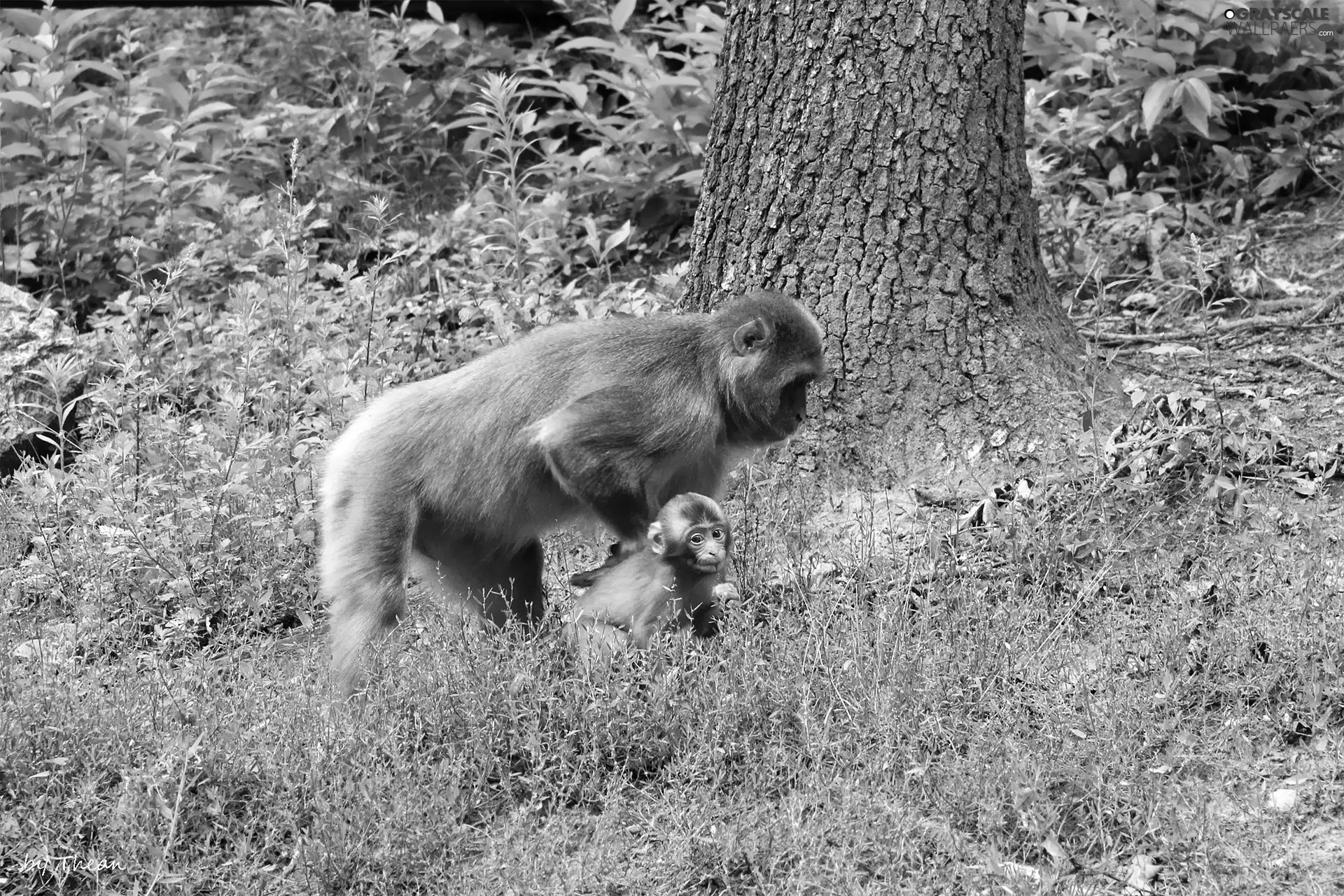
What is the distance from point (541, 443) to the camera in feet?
17.4

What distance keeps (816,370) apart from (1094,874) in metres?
2.29

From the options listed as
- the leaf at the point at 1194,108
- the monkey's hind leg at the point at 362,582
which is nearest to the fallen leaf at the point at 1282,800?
the monkey's hind leg at the point at 362,582

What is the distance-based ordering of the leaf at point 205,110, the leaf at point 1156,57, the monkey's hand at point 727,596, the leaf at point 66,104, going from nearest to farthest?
the monkey's hand at point 727,596, the leaf at point 1156,57, the leaf at point 66,104, the leaf at point 205,110

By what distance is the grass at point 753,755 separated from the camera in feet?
13.9

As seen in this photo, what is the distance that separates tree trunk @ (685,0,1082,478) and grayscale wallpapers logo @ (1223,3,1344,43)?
332 centimetres

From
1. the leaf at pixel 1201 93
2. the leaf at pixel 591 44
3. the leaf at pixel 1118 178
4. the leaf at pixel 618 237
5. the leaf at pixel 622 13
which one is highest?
the leaf at pixel 622 13

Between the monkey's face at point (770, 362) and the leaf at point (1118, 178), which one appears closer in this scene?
the monkey's face at point (770, 362)

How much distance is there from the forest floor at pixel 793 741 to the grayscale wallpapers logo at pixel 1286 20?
4487 millimetres

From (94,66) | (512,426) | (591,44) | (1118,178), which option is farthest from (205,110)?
(1118,178)

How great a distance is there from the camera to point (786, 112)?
656 cm

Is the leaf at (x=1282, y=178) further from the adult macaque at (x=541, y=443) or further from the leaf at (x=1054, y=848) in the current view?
the leaf at (x=1054, y=848)

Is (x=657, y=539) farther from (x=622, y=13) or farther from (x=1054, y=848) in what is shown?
(x=622, y=13)

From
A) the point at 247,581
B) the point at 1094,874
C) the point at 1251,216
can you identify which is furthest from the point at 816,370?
the point at 1251,216

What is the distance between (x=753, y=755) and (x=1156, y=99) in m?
5.84
